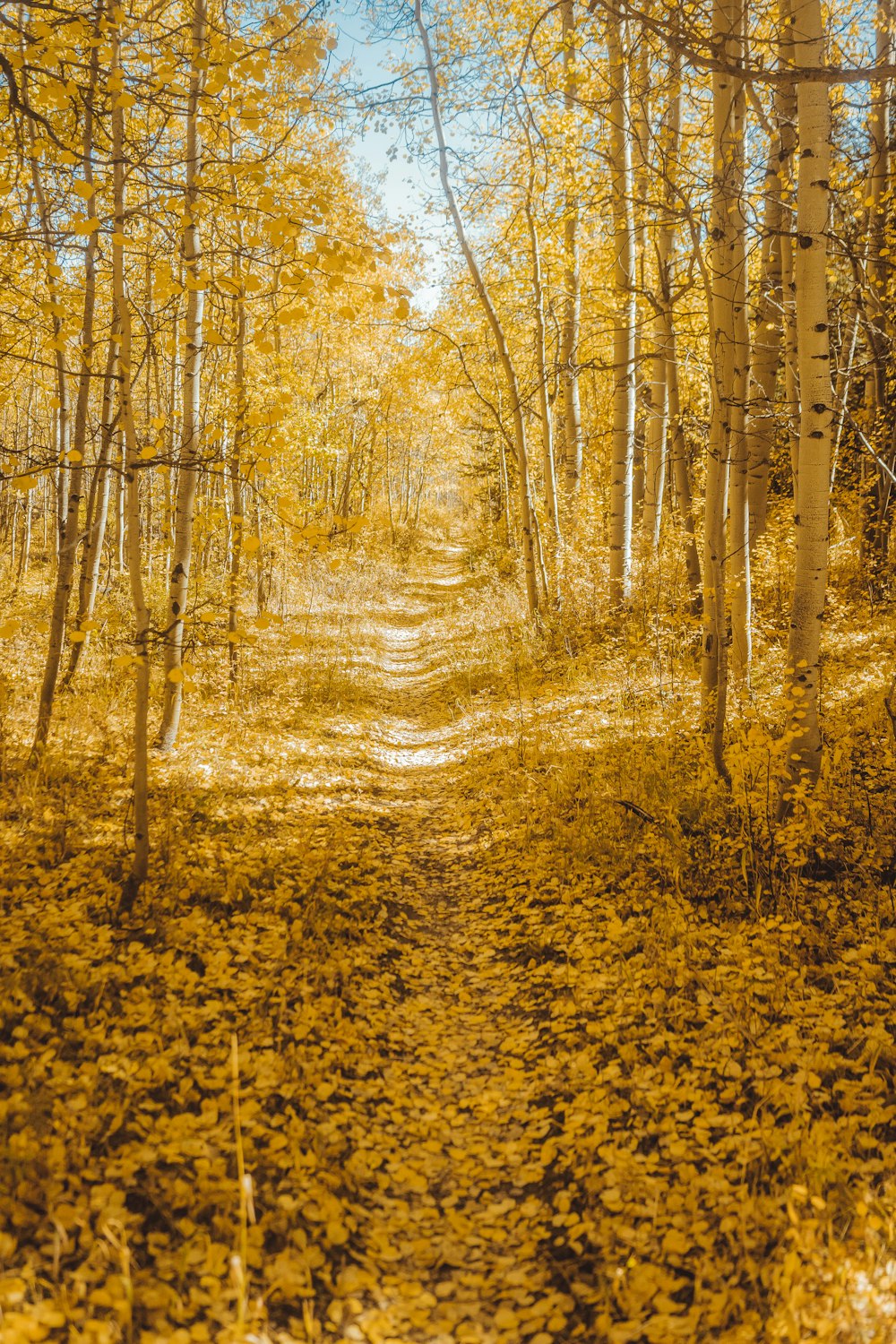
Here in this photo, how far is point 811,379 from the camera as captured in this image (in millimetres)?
4777

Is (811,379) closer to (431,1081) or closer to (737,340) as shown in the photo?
(737,340)

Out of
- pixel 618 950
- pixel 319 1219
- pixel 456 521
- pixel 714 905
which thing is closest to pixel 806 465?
pixel 714 905

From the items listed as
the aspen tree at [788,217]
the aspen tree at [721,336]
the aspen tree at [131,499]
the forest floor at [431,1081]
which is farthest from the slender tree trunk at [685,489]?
the aspen tree at [131,499]

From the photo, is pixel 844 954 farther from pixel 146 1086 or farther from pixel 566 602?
pixel 566 602

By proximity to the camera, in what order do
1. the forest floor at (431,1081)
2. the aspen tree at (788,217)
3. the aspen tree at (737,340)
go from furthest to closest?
the aspen tree at (788,217)
the aspen tree at (737,340)
the forest floor at (431,1081)

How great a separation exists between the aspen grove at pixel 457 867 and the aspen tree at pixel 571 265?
0.22 m

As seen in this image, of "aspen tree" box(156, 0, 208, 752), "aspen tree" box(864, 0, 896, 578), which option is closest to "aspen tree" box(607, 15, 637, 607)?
"aspen tree" box(864, 0, 896, 578)

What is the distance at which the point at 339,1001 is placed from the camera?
170 inches

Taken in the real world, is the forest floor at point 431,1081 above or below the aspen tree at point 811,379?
below

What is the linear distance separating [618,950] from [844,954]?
52.5 inches

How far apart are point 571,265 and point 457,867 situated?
9597mm

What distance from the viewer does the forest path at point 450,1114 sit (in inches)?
108

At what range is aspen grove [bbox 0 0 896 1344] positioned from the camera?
9.17ft

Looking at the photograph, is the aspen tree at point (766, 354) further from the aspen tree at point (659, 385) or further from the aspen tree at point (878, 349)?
the aspen tree at point (878, 349)
